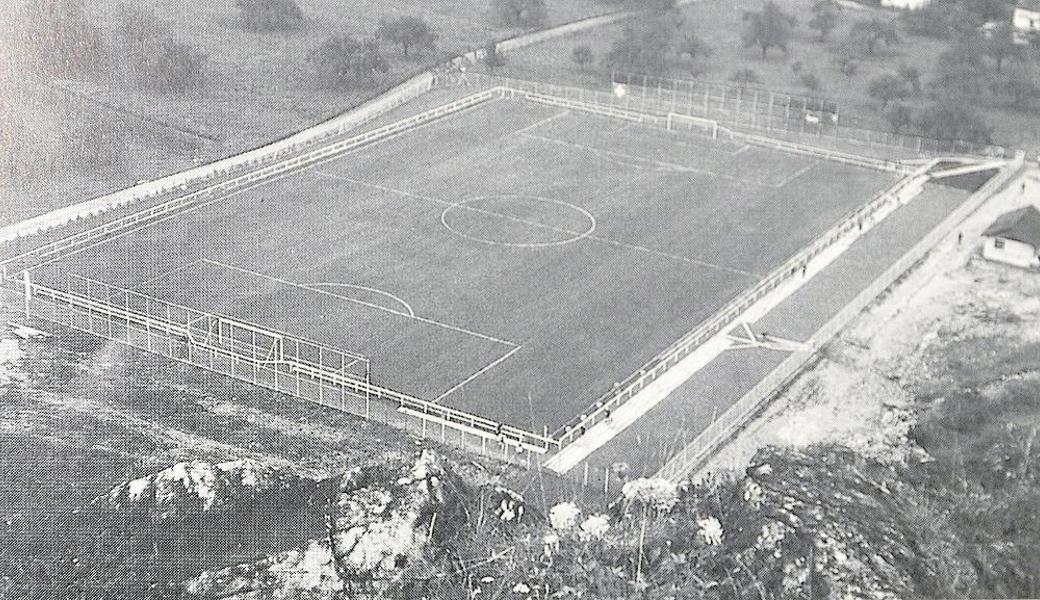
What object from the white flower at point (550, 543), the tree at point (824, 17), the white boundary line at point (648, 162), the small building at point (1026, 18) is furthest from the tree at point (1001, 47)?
the white flower at point (550, 543)

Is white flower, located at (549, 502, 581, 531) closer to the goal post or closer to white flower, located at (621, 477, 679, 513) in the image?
white flower, located at (621, 477, 679, 513)

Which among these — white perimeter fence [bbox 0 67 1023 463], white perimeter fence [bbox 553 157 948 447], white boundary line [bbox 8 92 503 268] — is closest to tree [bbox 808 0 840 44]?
white perimeter fence [bbox 0 67 1023 463]

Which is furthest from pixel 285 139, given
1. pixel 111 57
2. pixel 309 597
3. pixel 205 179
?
pixel 309 597

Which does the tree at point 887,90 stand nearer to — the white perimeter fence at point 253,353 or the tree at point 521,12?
the tree at point 521,12

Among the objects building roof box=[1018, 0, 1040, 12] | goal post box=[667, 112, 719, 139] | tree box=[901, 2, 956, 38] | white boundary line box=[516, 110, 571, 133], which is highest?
building roof box=[1018, 0, 1040, 12]

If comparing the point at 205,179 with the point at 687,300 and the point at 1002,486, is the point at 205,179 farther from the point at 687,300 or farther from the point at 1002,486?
the point at 1002,486

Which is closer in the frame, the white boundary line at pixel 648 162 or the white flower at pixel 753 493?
the white flower at pixel 753 493
